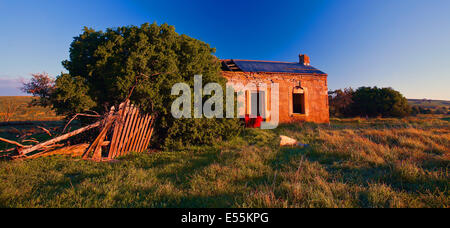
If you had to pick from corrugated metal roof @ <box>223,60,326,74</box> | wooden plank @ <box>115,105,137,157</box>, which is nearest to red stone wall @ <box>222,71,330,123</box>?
corrugated metal roof @ <box>223,60,326,74</box>

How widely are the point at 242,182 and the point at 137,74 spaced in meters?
4.51

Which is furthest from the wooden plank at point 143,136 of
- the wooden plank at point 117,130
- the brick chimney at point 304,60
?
the brick chimney at point 304,60

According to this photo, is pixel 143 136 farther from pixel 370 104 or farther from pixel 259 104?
pixel 370 104

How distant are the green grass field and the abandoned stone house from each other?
7.14m

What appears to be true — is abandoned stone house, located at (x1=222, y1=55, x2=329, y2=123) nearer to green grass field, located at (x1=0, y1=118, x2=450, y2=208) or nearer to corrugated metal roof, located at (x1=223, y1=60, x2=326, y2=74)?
corrugated metal roof, located at (x1=223, y1=60, x2=326, y2=74)

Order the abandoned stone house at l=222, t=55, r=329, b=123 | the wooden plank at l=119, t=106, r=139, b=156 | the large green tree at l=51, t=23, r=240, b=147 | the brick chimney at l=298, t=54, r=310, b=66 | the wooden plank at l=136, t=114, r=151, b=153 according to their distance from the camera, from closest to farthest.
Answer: the wooden plank at l=119, t=106, r=139, b=156
the large green tree at l=51, t=23, r=240, b=147
the wooden plank at l=136, t=114, r=151, b=153
the abandoned stone house at l=222, t=55, r=329, b=123
the brick chimney at l=298, t=54, r=310, b=66

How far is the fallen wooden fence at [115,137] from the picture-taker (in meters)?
4.48

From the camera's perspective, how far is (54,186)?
286cm

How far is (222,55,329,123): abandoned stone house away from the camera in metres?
11.5

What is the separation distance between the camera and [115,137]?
15.6ft

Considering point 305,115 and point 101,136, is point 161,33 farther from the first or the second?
point 305,115

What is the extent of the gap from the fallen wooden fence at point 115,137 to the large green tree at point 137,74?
37 cm

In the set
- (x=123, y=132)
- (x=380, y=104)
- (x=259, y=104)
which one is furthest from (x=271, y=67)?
(x=380, y=104)

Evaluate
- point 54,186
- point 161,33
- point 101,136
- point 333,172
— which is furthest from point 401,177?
point 161,33
